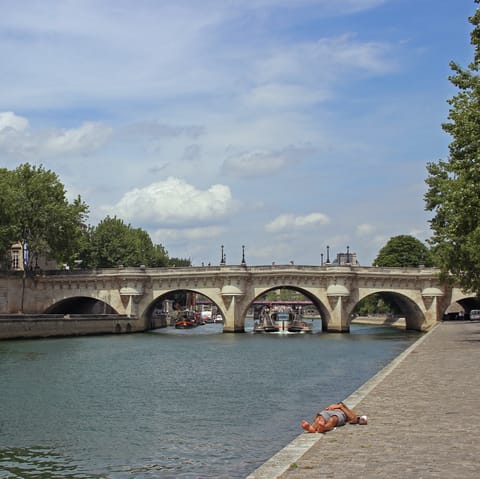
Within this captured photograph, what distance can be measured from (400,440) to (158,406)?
48.3 feet

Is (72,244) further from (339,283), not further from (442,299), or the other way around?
(442,299)

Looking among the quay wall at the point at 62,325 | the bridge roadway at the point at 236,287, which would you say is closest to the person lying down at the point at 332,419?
the quay wall at the point at 62,325

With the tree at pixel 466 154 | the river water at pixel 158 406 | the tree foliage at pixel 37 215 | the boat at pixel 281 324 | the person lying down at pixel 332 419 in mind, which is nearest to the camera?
the person lying down at pixel 332 419

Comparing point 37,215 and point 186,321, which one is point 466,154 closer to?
point 37,215

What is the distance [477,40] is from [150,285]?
55.4 meters

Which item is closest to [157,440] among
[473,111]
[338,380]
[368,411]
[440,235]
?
[368,411]

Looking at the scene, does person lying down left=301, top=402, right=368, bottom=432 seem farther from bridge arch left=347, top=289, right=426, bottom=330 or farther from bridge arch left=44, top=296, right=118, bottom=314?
bridge arch left=44, top=296, right=118, bottom=314

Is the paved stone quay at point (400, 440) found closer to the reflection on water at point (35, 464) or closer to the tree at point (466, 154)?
the reflection on water at point (35, 464)

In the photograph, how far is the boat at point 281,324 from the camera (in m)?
97.2

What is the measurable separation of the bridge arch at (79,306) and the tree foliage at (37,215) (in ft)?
18.2

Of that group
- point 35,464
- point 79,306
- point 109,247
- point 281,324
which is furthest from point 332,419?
point 109,247

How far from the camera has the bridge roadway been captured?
83.6 meters

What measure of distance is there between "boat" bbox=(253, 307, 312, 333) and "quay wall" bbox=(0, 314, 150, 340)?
17.4 m

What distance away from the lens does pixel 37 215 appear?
82.2m
